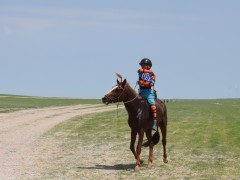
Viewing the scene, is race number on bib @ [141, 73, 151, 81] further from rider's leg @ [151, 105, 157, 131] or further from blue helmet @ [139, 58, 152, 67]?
rider's leg @ [151, 105, 157, 131]

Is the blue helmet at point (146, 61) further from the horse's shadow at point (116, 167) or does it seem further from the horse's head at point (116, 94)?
the horse's shadow at point (116, 167)

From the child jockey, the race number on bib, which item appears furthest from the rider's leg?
the race number on bib

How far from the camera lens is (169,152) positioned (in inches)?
676

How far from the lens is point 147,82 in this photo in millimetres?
13367

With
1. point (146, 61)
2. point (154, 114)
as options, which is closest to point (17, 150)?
point (154, 114)

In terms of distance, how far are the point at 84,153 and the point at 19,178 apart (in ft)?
17.1

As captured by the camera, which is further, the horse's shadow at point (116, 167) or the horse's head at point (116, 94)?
the horse's shadow at point (116, 167)

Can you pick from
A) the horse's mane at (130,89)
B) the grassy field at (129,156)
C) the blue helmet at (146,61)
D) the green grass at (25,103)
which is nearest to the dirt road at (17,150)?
the grassy field at (129,156)

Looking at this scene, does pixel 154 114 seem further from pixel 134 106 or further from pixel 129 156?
pixel 129 156

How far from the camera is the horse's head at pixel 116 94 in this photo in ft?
42.7

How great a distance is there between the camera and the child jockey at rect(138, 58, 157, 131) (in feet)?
43.7

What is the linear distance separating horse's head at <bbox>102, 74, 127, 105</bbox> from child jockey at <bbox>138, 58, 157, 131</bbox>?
1.91 feet

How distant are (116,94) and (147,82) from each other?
1046 millimetres

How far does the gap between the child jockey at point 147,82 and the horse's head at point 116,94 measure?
1.91 ft
